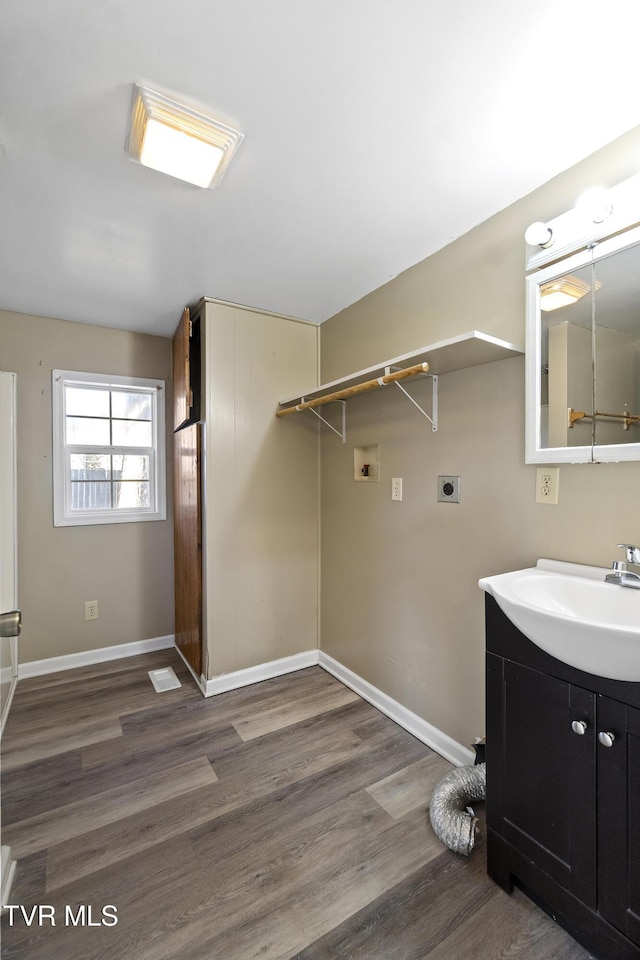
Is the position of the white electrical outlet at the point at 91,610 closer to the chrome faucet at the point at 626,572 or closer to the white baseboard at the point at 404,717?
the white baseboard at the point at 404,717

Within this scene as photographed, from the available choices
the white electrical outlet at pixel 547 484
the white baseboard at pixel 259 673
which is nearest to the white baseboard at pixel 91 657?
the white baseboard at pixel 259 673

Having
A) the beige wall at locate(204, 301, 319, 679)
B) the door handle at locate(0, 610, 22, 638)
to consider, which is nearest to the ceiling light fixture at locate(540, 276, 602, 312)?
the beige wall at locate(204, 301, 319, 679)

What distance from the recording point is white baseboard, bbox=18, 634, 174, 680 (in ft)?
8.81

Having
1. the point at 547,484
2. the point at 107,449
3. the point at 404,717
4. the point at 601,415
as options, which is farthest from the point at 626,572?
the point at 107,449

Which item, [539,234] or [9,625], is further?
[539,234]

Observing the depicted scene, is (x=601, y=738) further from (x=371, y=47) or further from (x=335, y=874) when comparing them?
(x=371, y=47)

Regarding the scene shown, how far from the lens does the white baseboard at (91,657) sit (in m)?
2.69

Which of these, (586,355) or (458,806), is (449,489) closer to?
(586,355)

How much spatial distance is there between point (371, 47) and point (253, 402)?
1.75 metres

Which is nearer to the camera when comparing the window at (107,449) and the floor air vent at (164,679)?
the floor air vent at (164,679)

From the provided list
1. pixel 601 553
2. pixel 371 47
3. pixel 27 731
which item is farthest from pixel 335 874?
pixel 371 47

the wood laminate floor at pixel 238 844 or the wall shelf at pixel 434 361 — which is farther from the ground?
the wall shelf at pixel 434 361

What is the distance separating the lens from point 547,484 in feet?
4.93

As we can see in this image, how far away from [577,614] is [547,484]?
444 millimetres
